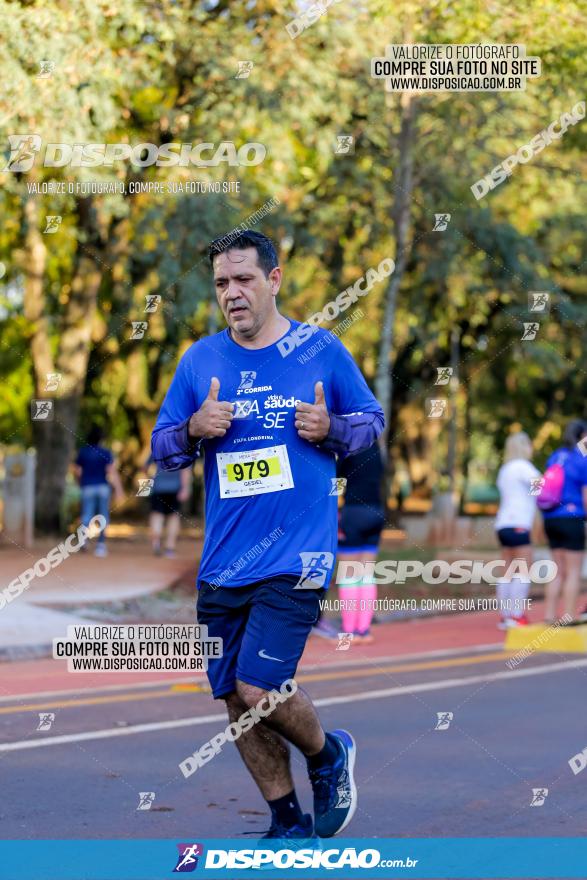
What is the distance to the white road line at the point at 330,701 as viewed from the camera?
7969 mm

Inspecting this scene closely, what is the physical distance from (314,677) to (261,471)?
230 inches

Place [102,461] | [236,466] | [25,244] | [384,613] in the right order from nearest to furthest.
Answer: [236,466] → [384,613] → [102,461] → [25,244]

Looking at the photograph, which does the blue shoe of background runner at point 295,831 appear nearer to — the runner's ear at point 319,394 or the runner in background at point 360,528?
the runner's ear at point 319,394

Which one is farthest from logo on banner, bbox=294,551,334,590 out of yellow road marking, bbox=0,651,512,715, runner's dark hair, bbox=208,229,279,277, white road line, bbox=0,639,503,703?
white road line, bbox=0,639,503,703

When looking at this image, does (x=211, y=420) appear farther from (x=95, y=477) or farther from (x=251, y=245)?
(x=95, y=477)

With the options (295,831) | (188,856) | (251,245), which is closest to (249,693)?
(295,831)

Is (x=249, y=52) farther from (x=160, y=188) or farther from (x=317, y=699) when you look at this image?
(x=317, y=699)

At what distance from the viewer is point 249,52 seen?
61.2 ft

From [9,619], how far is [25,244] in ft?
37.5

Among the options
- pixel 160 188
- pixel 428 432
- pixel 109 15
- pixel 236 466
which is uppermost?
pixel 109 15

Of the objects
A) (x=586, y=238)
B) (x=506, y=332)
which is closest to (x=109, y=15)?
(x=586, y=238)

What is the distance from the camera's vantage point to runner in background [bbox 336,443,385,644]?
1215 centimetres

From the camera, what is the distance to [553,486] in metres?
13.3

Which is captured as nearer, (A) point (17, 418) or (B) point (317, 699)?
(B) point (317, 699)
